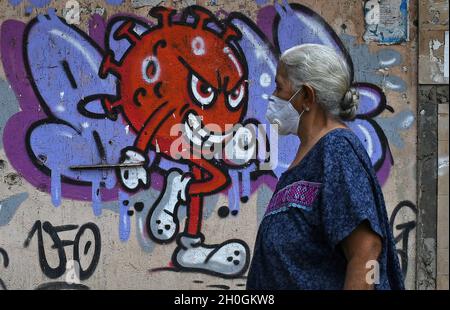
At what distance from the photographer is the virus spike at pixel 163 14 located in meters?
5.56

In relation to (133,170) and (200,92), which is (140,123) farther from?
(200,92)

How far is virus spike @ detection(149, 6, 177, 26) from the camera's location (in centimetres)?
556

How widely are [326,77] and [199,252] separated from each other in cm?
310

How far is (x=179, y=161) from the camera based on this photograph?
5.59 meters

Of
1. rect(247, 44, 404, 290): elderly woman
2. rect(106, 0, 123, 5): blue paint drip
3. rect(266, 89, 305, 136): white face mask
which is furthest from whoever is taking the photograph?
rect(106, 0, 123, 5): blue paint drip

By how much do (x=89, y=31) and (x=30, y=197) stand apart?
1.28 meters

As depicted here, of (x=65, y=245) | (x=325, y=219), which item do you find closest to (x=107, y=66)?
(x=65, y=245)

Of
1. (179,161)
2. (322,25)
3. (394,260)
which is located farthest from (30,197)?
(394,260)

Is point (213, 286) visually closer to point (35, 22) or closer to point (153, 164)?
point (153, 164)

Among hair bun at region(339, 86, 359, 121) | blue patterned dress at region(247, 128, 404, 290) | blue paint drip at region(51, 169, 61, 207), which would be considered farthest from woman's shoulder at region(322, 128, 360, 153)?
blue paint drip at region(51, 169, 61, 207)

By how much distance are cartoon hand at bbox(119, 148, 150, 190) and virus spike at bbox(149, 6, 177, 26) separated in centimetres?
96

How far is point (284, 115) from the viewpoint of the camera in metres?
2.90

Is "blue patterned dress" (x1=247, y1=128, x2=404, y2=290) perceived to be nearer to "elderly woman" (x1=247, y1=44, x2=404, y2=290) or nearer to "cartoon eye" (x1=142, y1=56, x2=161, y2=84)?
"elderly woman" (x1=247, y1=44, x2=404, y2=290)

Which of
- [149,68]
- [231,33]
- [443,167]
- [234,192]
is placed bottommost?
[234,192]
